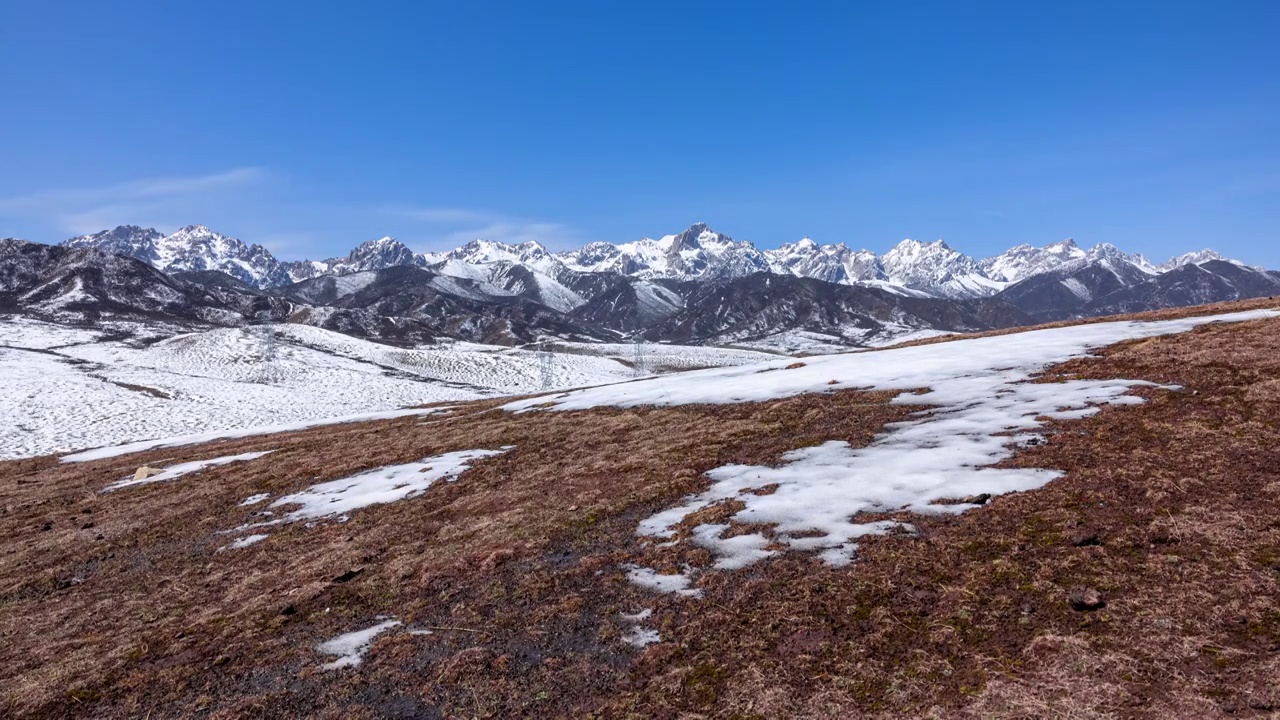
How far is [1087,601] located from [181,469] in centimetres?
3434

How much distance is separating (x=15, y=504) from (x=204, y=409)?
4549 centimetres

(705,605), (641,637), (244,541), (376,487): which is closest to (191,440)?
(376,487)

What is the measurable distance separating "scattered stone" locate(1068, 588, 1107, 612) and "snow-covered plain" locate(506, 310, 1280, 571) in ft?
9.99

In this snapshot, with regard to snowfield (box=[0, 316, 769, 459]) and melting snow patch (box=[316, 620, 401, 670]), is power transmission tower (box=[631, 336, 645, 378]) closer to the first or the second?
snowfield (box=[0, 316, 769, 459])

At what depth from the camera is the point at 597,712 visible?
6.99m

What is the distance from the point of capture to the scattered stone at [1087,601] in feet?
25.0

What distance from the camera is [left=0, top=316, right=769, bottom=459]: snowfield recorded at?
5466 centimetres

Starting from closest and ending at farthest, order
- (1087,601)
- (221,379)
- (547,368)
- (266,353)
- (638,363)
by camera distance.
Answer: (1087,601), (221,379), (266,353), (547,368), (638,363)

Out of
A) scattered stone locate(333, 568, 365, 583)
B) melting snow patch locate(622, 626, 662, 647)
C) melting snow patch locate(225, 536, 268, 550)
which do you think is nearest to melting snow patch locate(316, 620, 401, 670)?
scattered stone locate(333, 568, 365, 583)

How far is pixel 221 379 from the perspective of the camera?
92.5m

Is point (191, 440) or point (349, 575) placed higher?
point (349, 575)

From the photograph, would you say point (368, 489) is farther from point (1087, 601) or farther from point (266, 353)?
point (266, 353)

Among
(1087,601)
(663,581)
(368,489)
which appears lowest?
(368,489)

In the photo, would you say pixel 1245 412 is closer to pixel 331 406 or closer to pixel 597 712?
pixel 597 712
